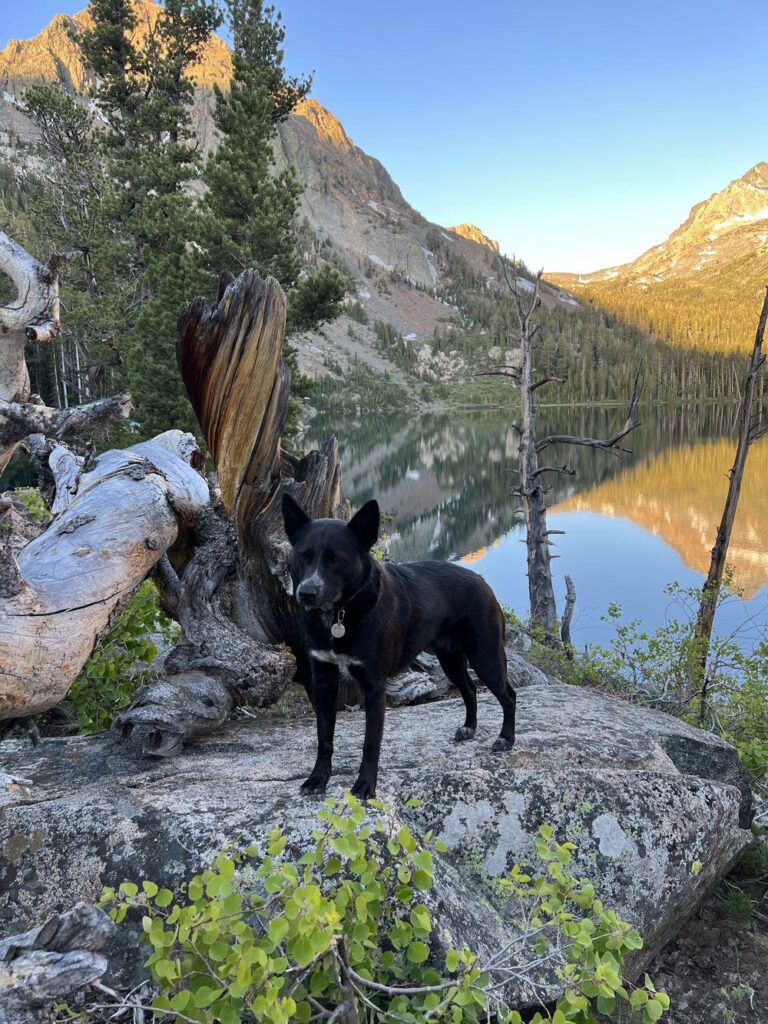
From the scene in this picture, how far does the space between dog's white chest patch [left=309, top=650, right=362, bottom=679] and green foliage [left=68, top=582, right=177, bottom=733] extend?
7.09ft

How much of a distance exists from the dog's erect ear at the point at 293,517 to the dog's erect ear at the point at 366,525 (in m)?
0.29

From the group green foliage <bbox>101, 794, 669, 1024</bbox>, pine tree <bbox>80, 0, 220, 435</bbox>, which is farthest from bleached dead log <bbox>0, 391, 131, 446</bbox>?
pine tree <bbox>80, 0, 220, 435</bbox>

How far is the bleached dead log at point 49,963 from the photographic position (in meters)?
1.82

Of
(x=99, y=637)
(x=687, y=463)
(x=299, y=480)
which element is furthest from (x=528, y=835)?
(x=687, y=463)

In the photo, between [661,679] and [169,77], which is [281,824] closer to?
[661,679]

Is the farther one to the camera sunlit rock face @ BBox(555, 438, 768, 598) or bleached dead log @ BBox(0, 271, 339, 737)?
sunlit rock face @ BBox(555, 438, 768, 598)

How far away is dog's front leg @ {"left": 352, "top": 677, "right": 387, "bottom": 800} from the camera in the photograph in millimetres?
3408

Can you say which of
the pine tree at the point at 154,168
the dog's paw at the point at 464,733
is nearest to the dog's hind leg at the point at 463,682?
the dog's paw at the point at 464,733

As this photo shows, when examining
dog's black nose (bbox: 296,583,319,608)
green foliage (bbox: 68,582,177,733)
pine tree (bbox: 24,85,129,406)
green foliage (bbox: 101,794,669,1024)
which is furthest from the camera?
pine tree (bbox: 24,85,129,406)

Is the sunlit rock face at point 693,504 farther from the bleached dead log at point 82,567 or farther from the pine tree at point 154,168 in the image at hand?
the bleached dead log at point 82,567

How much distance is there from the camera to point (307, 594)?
3154mm

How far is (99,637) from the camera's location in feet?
14.8

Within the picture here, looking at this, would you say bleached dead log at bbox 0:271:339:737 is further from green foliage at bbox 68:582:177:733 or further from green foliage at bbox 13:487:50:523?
green foliage at bbox 13:487:50:523

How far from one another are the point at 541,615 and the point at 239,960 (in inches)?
618
